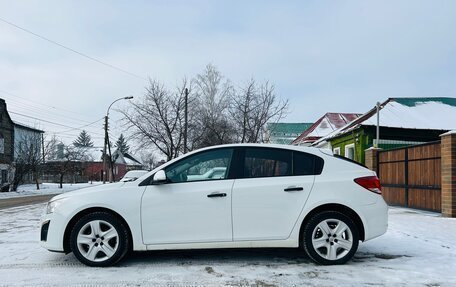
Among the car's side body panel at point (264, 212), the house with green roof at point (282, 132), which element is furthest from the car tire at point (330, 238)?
the house with green roof at point (282, 132)

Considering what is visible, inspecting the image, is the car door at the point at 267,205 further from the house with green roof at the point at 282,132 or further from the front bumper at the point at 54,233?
the house with green roof at the point at 282,132

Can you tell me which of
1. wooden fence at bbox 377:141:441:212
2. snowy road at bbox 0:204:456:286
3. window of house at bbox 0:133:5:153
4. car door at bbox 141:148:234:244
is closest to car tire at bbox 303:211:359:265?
snowy road at bbox 0:204:456:286

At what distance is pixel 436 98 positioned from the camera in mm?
18734

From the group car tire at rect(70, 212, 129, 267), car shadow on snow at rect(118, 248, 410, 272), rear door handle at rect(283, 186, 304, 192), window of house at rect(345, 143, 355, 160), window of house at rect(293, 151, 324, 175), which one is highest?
window of house at rect(345, 143, 355, 160)

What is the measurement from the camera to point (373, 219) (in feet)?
16.5

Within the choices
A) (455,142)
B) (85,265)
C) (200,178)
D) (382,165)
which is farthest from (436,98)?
A: (85,265)

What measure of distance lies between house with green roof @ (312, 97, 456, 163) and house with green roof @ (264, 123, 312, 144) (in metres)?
11.0

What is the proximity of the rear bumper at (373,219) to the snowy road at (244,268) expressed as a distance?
0.40m

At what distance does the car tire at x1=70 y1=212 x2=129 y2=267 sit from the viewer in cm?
486

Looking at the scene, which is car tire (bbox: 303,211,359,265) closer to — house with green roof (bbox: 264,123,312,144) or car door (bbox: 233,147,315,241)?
car door (bbox: 233,147,315,241)

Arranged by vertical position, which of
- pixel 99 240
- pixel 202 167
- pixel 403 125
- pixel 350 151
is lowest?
pixel 99 240

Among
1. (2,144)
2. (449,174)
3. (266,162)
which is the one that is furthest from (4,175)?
(266,162)

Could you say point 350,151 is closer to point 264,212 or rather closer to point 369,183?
point 369,183

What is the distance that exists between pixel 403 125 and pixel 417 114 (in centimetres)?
162
